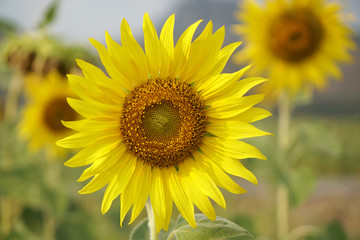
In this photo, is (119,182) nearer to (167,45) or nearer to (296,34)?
(167,45)

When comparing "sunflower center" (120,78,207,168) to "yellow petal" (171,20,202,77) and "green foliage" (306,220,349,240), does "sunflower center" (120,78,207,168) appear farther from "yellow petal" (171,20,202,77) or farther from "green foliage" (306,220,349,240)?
"green foliage" (306,220,349,240)

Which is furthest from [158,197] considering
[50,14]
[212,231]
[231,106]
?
[50,14]

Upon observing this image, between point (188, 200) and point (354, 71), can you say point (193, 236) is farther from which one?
point (354, 71)

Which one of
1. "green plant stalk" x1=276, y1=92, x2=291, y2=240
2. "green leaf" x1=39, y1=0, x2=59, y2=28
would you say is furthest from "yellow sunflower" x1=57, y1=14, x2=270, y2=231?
"green plant stalk" x1=276, y1=92, x2=291, y2=240

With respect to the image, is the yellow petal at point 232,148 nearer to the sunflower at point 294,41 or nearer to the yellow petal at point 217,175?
the yellow petal at point 217,175

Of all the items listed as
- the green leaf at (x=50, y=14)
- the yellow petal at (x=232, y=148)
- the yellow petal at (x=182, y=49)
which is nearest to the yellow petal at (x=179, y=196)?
the yellow petal at (x=232, y=148)
